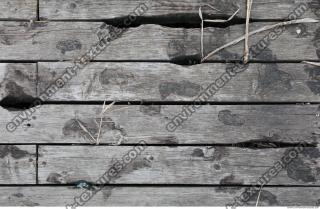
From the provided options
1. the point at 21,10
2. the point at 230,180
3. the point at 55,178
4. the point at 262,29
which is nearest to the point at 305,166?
the point at 230,180

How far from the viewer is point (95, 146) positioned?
2713 millimetres

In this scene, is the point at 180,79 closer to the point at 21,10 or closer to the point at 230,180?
the point at 230,180

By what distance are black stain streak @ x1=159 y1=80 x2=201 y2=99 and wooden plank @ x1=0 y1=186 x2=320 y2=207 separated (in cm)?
56

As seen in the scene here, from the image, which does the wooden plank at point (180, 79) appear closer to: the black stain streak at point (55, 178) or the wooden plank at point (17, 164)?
the wooden plank at point (17, 164)

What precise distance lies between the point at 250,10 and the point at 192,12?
336 millimetres

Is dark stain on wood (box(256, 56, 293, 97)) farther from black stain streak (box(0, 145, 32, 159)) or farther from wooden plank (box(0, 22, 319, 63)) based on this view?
black stain streak (box(0, 145, 32, 159))

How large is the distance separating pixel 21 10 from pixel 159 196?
1.35 meters

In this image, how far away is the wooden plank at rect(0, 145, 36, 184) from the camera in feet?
8.89

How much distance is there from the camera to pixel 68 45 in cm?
269

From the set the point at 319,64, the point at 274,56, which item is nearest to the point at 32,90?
the point at 274,56

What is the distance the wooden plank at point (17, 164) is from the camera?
2709 millimetres

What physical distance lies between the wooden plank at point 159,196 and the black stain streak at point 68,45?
2.67 ft

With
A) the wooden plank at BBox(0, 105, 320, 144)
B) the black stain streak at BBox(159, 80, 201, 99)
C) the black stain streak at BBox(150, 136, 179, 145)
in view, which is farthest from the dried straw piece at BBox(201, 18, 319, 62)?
the black stain streak at BBox(150, 136, 179, 145)

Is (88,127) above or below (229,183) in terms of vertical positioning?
above
